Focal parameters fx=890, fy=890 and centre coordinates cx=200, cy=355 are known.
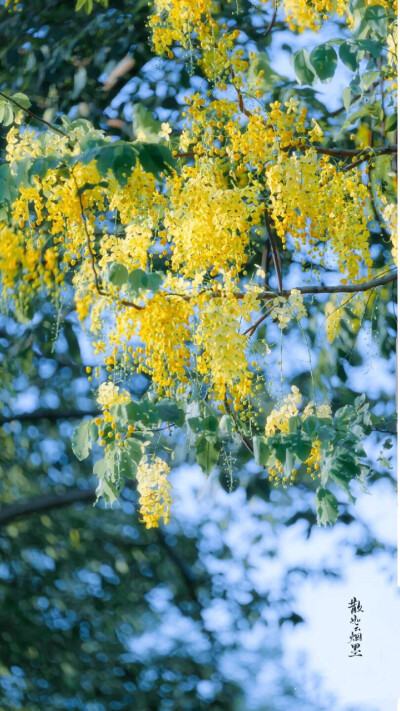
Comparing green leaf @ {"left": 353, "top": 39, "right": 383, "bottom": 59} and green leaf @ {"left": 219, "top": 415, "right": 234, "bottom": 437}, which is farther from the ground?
green leaf @ {"left": 353, "top": 39, "right": 383, "bottom": 59}

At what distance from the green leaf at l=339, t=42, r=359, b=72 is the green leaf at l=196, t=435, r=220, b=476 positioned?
738 mm

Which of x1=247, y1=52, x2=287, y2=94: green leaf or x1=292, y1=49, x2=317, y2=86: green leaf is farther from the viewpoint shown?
x1=247, y1=52, x2=287, y2=94: green leaf

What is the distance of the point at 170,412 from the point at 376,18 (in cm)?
78

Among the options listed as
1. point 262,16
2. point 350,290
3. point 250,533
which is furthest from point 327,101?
point 250,533

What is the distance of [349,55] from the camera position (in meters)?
1.45

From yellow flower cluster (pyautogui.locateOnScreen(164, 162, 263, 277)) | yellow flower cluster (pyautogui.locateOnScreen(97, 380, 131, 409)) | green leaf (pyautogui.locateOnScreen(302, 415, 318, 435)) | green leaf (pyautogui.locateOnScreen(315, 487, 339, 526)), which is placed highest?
yellow flower cluster (pyautogui.locateOnScreen(164, 162, 263, 277))

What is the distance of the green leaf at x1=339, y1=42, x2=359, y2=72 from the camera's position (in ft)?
4.74

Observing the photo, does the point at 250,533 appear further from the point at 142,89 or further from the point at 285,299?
the point at 142,89

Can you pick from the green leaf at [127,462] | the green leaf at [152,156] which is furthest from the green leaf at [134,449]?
the green leaf at [152,156]

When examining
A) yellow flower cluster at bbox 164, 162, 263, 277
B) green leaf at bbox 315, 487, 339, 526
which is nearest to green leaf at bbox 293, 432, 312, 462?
green leaf at bbox 315, 487, 339, 526

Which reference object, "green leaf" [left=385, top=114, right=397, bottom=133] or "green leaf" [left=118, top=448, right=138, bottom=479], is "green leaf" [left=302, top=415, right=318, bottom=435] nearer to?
"green leaf" [left=118, top=448, right=138, bottom=479]

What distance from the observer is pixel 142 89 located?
246cm

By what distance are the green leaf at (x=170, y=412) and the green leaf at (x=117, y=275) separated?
0.26 meters

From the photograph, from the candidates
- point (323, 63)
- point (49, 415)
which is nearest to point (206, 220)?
Answer: point (323, 63)
